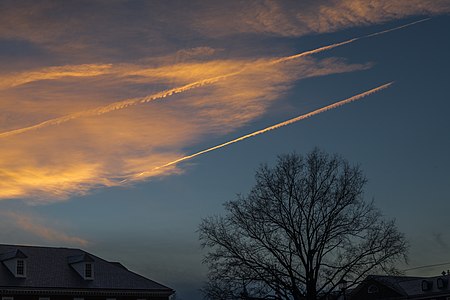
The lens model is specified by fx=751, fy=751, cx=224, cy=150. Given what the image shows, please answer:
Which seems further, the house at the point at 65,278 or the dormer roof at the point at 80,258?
the dormer roof at the point at 80,258

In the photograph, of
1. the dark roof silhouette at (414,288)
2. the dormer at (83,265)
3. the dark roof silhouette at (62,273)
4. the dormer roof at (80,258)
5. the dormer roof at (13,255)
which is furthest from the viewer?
the dark roof silhouette at (414,288)

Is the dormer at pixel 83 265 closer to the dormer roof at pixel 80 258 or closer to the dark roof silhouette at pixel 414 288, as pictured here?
the dormer roof at pixel 80 258

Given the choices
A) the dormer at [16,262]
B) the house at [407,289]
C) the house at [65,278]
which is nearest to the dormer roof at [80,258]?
the house at [65,278]

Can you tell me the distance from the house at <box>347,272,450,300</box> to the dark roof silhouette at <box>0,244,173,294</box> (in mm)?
38170

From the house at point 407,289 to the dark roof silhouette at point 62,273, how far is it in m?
38.2

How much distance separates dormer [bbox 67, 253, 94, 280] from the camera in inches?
2881

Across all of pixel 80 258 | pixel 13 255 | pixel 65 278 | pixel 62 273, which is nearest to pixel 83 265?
pixel 80 258

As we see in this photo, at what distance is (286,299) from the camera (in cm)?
6044

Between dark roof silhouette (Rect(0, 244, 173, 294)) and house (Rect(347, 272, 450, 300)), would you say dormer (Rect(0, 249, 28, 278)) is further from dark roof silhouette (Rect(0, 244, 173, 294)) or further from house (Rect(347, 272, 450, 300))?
house (Rect(347, 272, 450, 300))

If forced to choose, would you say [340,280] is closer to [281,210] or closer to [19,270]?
[281,210]

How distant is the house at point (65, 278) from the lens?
67.9 m

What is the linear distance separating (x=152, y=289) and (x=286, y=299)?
63.5ft

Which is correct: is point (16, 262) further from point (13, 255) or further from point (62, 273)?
point (62, 273)

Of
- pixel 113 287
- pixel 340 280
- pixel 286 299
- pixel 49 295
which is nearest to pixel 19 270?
pixel 49 295
